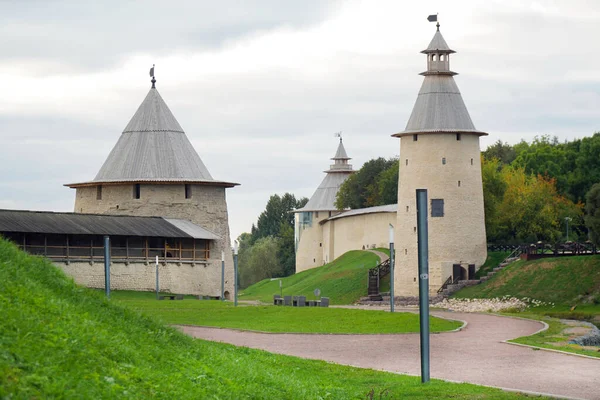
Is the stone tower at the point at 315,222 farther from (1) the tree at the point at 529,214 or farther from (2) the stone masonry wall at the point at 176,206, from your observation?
(2) the stone masonry wall at the point at 176,206

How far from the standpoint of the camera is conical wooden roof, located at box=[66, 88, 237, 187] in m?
57.3

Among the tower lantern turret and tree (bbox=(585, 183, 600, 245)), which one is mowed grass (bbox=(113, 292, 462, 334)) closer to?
tree (bbox=(585, 183, 600, 245))

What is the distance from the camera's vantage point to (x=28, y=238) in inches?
1853

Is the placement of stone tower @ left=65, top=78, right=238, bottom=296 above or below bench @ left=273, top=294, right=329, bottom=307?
above

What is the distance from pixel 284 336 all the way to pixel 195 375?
42.5ft

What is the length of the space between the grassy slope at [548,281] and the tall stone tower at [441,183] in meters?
3.04

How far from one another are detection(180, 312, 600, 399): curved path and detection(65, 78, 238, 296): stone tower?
30012mm

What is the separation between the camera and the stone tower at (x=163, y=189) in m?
56.5

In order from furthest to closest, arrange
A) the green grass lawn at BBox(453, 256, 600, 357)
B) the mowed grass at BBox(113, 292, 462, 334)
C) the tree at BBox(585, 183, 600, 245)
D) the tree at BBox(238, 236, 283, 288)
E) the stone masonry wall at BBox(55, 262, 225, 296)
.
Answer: the tree at BBox(238, 236, 283, 288) → the stone masonry wall at BBox(55, 262, 225, 296) → the tree at BBox(585, 183, 600, 245) → the green grass lawn at BBox(453, 256, 600, 357) → the mowed grass at BBox(113, 292, 462, 334)

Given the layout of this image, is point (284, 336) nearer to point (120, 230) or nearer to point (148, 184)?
point (120, 230)

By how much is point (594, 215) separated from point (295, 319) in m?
20.3

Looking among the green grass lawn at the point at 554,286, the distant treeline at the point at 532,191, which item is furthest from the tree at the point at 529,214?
the green grass lawn at the point at 554,286

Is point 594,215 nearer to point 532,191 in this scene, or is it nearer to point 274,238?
point 532,191

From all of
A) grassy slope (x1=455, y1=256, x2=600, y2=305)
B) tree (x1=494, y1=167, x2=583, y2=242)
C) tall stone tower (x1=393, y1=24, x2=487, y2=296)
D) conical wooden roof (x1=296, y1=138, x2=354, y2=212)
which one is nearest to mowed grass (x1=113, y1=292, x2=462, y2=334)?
grassy slope (x1=455, y1=256, x2=600, y2=305)
